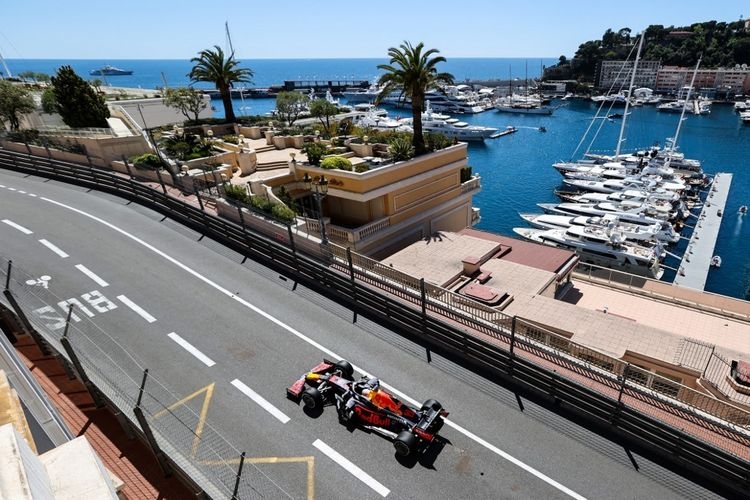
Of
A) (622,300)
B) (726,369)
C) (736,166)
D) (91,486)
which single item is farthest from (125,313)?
(736,166)

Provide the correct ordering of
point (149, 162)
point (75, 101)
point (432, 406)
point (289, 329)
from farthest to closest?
point (75, 101) → point (149, 162) → point (289, 329) → point (432, 406)

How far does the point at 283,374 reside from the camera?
42.5 feet

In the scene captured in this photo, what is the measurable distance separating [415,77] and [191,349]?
21.9 metres

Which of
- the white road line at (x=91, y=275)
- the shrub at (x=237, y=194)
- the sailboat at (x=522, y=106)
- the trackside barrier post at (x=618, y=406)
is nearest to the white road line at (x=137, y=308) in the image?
the white road line at (x=91, y=275)

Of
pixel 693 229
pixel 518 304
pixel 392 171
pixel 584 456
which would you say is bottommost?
pixel 693 229

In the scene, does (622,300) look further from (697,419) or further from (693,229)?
(693,229)

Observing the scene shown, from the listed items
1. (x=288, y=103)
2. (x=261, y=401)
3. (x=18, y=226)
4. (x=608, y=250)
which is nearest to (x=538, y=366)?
(x=261, y=401)

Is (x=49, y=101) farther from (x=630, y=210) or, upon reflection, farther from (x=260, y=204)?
(x=630, y=210)

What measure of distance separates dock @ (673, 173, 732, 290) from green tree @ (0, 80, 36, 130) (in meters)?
63.9

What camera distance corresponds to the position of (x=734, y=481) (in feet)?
30.6

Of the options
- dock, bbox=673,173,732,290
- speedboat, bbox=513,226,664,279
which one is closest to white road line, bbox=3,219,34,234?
speedboat, bbox=513,226,664,279

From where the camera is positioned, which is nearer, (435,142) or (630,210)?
(435,142)

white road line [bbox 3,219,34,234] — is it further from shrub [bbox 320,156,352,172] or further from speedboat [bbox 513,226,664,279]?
speedboat [bbox 513,226,664,279]

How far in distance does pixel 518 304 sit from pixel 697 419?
32.0 ft
